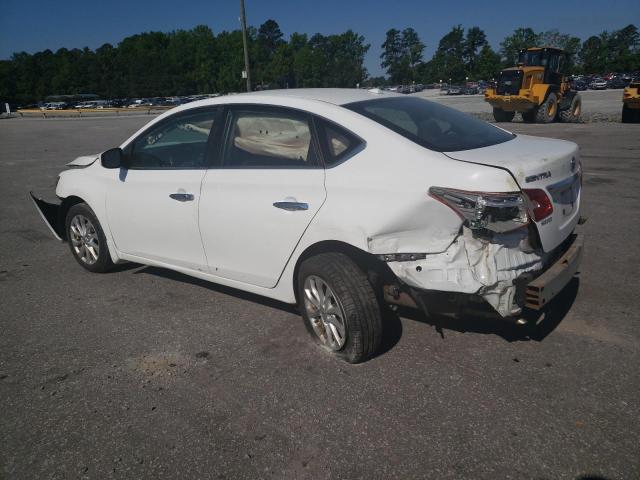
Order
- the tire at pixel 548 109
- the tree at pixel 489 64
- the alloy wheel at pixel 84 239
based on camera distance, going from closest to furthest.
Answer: the alloy wheel at pixel 84 239 < the tire at pixel 548 109 < the tree at pixel 489 64

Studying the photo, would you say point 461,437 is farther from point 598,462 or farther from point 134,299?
point 134,299

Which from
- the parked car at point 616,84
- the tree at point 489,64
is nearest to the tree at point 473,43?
the tree at point 489,64

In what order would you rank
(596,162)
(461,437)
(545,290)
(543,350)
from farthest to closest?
(596,162), (543,350), (545,290), (461,437)

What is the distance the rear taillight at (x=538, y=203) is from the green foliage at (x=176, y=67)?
86.3m

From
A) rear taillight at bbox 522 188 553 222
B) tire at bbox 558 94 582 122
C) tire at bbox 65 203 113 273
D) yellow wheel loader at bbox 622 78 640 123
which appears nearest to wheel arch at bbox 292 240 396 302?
rear taillight at bbox 522 188 553 222

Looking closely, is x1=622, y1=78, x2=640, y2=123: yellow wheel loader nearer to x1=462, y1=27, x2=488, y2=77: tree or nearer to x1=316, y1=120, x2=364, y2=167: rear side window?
x1=316, y1=120, x2=364, y2=167: rear side window

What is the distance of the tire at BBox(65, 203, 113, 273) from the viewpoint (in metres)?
4.86

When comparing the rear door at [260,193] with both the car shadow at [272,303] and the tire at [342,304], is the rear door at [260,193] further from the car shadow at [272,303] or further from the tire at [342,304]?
the car shadow at [272,303]

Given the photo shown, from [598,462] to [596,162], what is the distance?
385 inches

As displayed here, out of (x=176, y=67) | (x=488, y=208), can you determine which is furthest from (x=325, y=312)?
(x=176, y=67)

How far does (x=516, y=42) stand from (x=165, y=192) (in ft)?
433

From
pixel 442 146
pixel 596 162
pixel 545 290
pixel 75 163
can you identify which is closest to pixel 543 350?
pixel 545 290

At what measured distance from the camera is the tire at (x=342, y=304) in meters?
3.12

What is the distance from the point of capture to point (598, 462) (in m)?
2.42
